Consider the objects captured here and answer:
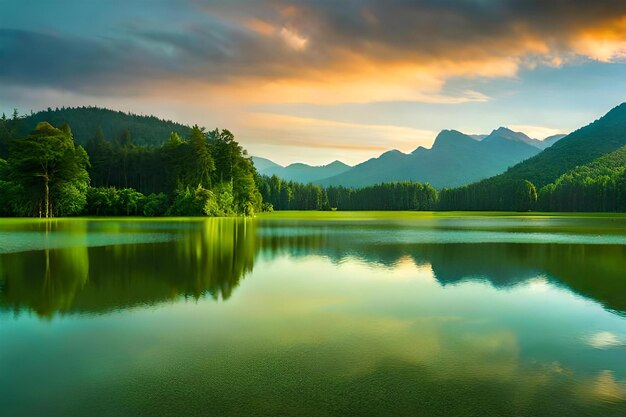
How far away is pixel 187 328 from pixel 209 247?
18.7 metres

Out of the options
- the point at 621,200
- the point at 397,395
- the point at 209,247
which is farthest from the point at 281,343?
the point at 621,200

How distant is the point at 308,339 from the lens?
10.3m

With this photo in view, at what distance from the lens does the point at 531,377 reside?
812 cm

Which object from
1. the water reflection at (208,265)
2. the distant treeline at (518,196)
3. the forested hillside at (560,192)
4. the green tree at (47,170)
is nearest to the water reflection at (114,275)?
the water reflection at (208,265)

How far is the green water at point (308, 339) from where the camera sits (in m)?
7.08

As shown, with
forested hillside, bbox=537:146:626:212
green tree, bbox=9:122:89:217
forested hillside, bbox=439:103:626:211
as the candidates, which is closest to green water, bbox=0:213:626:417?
green tree, bbox=9:122:89:217

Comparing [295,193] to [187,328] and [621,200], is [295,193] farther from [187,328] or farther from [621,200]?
[187,328]

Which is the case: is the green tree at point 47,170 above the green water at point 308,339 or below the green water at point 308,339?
above

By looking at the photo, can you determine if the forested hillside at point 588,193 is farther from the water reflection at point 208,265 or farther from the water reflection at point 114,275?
the water reflection at point 114,275

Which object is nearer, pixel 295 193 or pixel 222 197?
pixel 222 197

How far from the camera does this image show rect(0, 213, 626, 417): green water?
708cm

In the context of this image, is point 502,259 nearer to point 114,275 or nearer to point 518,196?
point 114,275

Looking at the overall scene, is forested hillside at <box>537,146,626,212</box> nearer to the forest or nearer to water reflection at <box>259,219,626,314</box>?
the forest

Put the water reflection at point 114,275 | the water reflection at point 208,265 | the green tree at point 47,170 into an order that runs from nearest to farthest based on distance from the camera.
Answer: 1. the water reflection at point 114,275
2. the water reflection at point 208,265
3. the green tree at point 47,170
